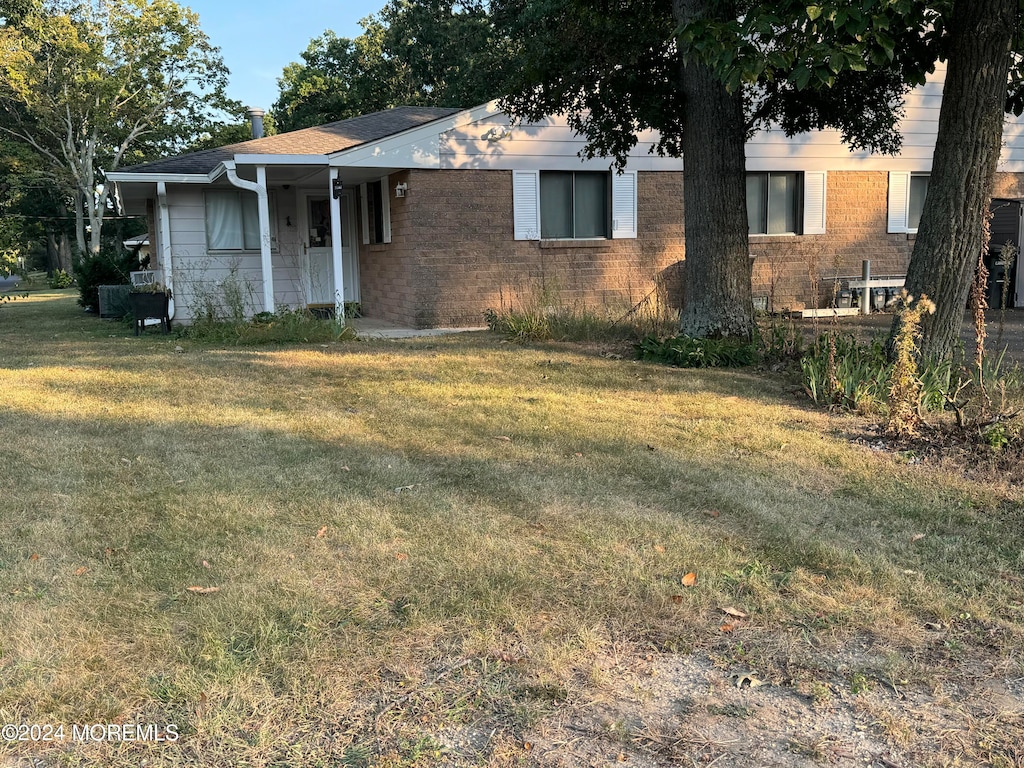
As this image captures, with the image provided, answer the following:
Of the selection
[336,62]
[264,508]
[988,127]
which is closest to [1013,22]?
[988,127]

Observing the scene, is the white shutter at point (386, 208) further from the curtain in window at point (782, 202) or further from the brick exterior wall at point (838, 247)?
the curtain in window at point (782, 202)

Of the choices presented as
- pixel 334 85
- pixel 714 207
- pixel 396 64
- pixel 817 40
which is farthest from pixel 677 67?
pixel 334 85

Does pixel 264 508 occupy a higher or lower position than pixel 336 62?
lower

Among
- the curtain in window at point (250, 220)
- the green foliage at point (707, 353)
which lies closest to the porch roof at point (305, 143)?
the curtain in window at point (250, 220)

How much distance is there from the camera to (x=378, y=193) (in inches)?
547

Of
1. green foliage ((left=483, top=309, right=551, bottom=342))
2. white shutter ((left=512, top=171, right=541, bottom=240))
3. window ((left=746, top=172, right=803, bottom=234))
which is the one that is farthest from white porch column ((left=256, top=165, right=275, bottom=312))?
window ((left=746, top=172, right=803, bottom=234))

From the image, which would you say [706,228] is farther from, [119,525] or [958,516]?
[119,525]

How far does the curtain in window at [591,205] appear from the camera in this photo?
44.2 feet

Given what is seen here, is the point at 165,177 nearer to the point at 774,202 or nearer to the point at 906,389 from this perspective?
the point at 774,202

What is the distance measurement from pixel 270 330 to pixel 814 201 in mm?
9893

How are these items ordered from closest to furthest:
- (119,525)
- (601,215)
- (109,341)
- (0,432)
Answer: (119,525) → (0,432) → (109,341) → (601,215)

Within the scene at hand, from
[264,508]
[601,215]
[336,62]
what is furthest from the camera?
[336,62]

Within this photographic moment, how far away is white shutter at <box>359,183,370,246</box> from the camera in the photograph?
1442cm

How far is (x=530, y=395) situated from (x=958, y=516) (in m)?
3.68
